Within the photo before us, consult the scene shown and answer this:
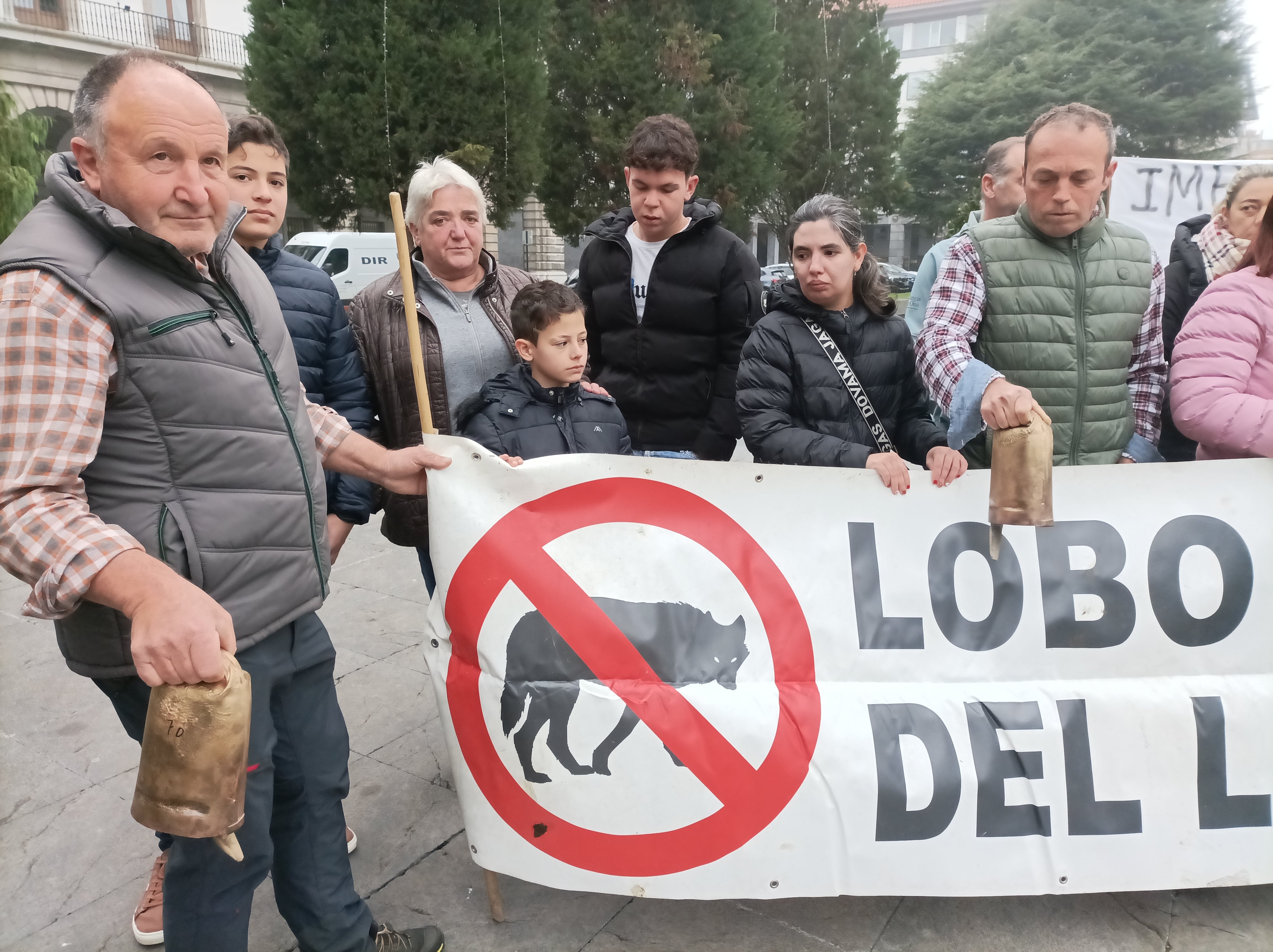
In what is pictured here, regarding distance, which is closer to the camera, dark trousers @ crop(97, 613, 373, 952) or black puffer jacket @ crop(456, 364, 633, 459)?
dark trousers @ crop(97, 613, 373, 952)

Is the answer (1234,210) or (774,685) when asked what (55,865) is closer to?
(774,685)

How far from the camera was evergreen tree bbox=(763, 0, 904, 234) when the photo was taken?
30312mm

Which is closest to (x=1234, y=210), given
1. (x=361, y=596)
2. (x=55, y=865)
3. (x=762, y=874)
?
(x=762, y=874)

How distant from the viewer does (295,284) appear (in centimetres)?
284

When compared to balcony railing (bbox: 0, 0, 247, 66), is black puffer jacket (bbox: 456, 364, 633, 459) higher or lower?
lower

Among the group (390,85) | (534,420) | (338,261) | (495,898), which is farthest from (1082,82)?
(495,898)

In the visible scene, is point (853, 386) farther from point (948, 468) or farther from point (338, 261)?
point (338, 261)

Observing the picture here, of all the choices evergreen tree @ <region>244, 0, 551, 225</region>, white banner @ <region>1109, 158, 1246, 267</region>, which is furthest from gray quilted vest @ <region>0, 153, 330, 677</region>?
evergreen tree @ <region>244, 0, 551, 225</region>

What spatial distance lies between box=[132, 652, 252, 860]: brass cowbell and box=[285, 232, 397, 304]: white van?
811 inches

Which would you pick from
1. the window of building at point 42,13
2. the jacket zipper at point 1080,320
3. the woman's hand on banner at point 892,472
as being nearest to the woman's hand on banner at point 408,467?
the woman's hand on banner at point 892,472

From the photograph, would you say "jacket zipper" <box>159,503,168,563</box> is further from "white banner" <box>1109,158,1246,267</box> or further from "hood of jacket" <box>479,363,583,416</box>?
"white banner" <box>1109,158,1246,267</box>

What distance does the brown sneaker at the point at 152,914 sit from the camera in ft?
7.88

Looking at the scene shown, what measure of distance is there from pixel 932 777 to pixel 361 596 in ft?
11.6

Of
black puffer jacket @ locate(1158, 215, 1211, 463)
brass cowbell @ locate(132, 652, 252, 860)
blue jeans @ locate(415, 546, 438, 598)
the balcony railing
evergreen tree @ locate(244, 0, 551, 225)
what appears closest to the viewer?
brass cowbell @ locate(132, 652, 252, 860)
